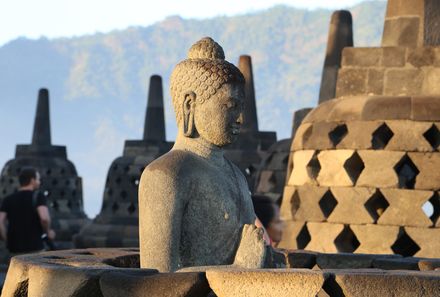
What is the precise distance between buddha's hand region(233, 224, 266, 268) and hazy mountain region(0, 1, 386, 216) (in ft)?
526

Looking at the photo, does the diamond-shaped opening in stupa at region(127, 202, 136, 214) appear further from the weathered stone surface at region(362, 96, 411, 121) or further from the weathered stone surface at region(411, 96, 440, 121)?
the weathered stone surface at region(411, 96, 440, 121)

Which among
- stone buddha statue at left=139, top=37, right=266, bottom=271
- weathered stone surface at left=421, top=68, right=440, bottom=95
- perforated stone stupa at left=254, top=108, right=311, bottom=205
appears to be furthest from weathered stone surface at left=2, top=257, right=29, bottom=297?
perforated stone stupa at left=254, top=108, right=311, bottom=205

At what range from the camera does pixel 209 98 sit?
216 inches

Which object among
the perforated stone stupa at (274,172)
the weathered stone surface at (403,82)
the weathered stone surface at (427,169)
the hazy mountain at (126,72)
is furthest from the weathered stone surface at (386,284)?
the hazy mountain at (126,72)

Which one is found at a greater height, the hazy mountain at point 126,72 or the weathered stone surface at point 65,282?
the weathered stone surface at point 65,282

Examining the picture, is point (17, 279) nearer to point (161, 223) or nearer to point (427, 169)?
point (161, 223)

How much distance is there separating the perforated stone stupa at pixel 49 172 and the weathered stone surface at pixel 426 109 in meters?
14.3

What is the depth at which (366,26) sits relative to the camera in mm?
188000

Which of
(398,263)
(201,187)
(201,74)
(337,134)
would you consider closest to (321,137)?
(337,134)

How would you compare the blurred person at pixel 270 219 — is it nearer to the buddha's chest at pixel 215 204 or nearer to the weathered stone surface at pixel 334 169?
the weathered stone surface at pixel 334 169

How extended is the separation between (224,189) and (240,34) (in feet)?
604

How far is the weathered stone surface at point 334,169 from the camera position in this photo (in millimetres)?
9555

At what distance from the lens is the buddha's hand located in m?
5.22

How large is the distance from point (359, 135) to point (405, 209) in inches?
25.2
